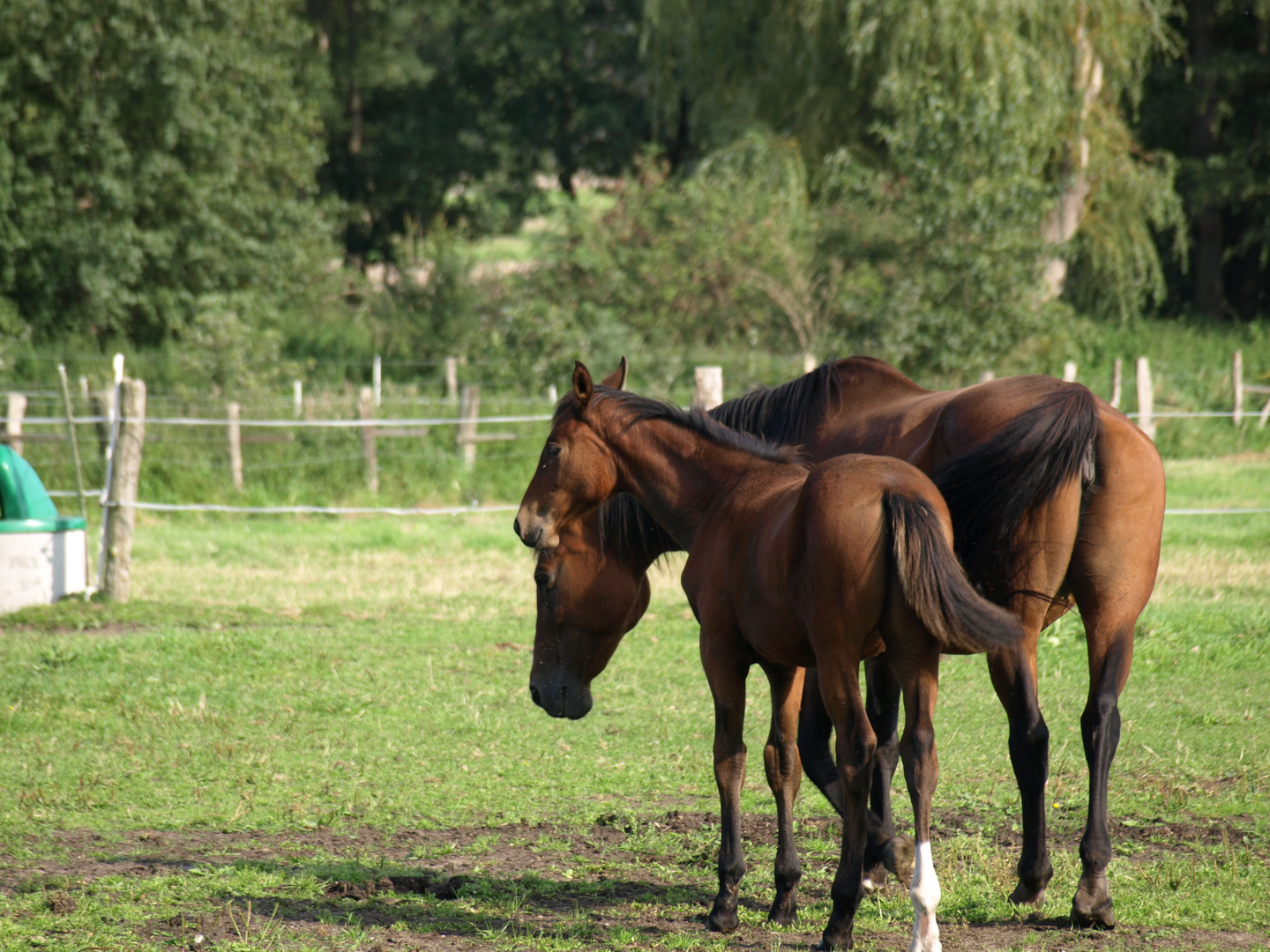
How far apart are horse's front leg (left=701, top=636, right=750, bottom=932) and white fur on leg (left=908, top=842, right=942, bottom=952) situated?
66 cm

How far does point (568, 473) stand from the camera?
3.90 metres

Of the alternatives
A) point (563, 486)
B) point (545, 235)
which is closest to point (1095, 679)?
point (563, 486)

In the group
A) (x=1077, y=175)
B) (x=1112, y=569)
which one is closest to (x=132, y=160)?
(x=1077, y=175)

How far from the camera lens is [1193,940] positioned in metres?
3.42

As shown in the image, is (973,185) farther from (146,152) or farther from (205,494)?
(146,152)

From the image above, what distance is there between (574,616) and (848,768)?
131cm

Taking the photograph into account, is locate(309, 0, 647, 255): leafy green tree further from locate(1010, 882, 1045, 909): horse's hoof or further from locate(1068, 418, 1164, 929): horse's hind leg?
locate(1010, 882, 1045, 909): horse's hoof

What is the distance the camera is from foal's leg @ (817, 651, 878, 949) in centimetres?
323

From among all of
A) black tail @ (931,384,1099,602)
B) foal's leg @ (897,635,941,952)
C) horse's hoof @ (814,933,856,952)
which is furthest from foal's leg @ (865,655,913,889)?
foal's leg @ (897,635,941,952)

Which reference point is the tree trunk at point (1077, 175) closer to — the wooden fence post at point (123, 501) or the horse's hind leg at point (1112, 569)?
the wooden fence post at point (123, 501)

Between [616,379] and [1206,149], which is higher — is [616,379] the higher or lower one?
the lower one

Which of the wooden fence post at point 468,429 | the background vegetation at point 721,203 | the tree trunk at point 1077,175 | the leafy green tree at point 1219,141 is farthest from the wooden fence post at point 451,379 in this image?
the leafy green tree at point 1219,141

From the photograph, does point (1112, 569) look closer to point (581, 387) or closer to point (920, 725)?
point (920, 725)

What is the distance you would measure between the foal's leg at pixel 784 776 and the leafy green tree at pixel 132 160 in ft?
71.5
